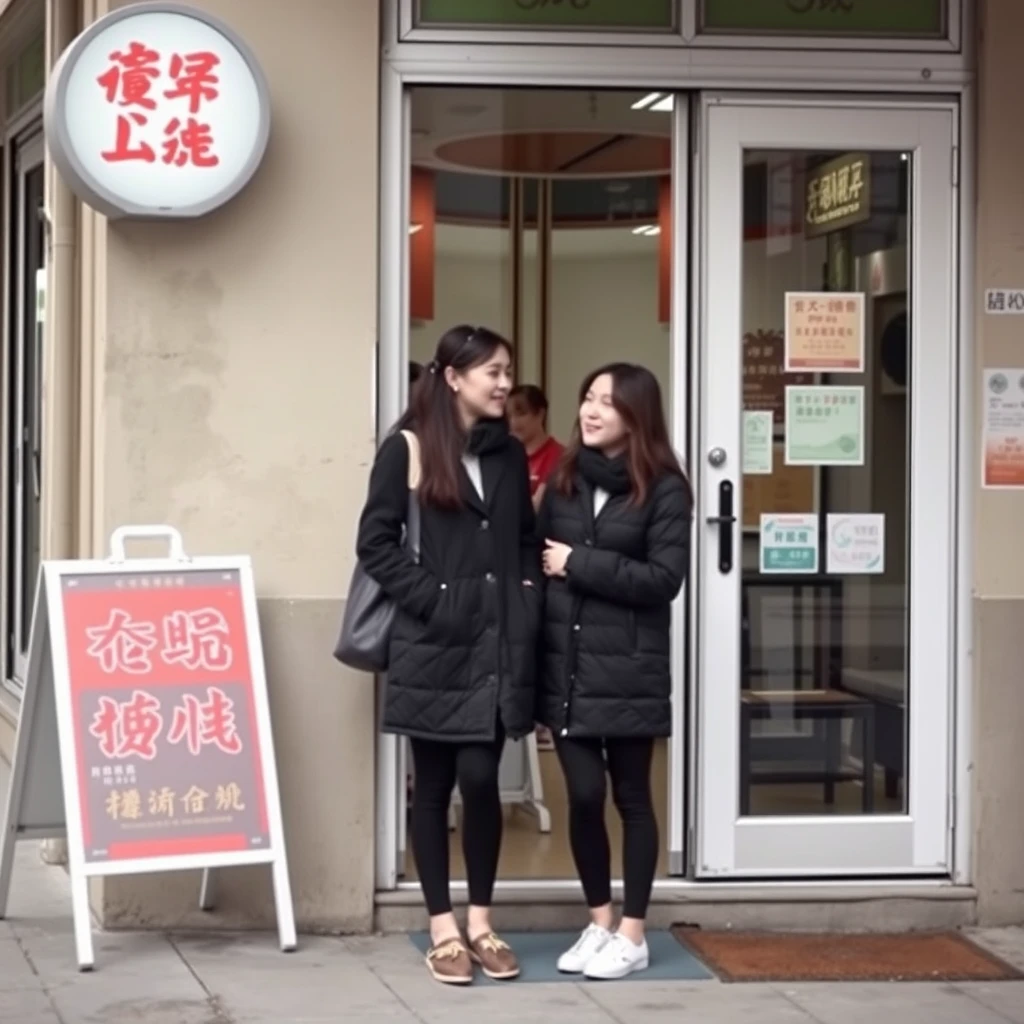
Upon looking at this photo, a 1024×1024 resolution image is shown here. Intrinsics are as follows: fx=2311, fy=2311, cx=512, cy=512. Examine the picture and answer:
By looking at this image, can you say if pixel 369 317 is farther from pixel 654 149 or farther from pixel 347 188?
pixel 654 149

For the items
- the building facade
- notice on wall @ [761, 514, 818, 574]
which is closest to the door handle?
the building facade

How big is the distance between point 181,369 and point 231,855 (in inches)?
60.9

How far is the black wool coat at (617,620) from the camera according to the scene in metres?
6.86

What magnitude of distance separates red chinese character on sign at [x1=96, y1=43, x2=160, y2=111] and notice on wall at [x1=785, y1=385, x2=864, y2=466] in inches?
91.4

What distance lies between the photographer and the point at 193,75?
23.5 ft

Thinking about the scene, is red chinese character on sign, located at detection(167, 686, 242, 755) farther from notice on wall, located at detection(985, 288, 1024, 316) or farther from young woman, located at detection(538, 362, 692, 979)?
notice on wall, located at detection(985, 288, 1024, 316)

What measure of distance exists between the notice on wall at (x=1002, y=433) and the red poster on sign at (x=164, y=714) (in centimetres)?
251

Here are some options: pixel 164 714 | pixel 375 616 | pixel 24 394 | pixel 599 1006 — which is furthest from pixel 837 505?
pixel 24 394

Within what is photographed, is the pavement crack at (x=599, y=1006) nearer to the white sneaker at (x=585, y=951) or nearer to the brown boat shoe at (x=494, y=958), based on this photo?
the white sneaker at (x=585, y=951)

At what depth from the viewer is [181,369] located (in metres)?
7.38

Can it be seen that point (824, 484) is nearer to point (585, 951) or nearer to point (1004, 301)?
point (1004, 301)

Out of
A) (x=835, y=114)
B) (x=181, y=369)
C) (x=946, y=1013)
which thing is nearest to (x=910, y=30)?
(x=835, y=114)

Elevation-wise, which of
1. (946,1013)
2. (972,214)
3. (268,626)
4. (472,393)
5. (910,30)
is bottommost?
(946,1013)

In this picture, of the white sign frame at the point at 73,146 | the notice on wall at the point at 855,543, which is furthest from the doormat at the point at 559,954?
the white sign frame at the point at 73,146
